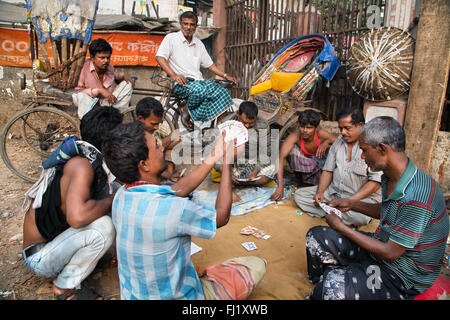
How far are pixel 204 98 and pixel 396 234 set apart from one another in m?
3.64

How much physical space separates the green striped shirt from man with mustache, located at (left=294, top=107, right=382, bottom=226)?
1.38 meters

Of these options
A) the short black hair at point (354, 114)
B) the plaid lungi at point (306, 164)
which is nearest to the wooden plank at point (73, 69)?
the plaid lungi at point (306, 164)

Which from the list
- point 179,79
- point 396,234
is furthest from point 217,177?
point 396,234

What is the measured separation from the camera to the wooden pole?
366 centimetres

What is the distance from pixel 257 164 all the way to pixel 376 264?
8.65ft

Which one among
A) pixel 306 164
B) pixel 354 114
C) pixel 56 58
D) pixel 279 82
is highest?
pixel 56 58

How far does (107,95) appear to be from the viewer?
4.58m

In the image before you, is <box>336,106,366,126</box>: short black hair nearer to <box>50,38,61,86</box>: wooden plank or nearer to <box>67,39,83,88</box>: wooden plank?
<box>67,39,83,88</box>: wooden plank

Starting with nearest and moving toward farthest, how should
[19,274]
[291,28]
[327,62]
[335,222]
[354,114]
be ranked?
[335,222] → [19,274] → [354,114] → [327,62] → [291,28]

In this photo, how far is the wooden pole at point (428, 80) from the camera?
366cm

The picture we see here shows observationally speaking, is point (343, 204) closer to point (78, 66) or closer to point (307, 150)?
point (307, 150)

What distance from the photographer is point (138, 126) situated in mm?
1676
